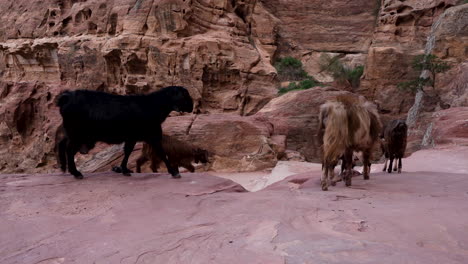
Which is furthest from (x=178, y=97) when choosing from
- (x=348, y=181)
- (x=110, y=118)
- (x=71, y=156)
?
(x=348, y=181)

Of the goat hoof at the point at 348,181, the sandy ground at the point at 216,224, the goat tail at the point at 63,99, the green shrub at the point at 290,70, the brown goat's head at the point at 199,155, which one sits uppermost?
the green shrub at the point at 290,70

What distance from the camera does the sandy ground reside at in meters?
2.27

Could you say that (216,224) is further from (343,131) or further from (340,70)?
(340,70)

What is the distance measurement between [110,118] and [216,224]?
2.67 m

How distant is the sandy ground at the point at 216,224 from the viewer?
2.27 metres

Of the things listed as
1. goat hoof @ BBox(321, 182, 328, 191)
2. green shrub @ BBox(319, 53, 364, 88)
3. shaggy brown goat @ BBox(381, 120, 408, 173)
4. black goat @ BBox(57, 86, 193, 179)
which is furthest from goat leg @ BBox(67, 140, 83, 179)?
green shrub @ BBox(319, 53, 364, 88)

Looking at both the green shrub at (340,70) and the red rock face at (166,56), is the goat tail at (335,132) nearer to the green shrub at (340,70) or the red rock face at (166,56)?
the red rock face at (166,56)

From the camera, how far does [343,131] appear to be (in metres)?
5.09

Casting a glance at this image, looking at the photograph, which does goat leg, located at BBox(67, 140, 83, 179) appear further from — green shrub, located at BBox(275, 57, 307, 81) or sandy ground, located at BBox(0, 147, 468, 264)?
green shrub, located at BBox(275, 57, 307, 81)

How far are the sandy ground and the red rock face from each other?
11896 mm

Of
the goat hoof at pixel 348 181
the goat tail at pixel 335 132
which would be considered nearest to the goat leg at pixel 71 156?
the goat tail at pixel 335 132

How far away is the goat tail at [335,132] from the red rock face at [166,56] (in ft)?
34.7

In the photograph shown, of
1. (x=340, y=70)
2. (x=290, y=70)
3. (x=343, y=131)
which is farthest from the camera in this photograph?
(x=340, y=70)

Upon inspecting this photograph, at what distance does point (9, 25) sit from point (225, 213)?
1371 inches
